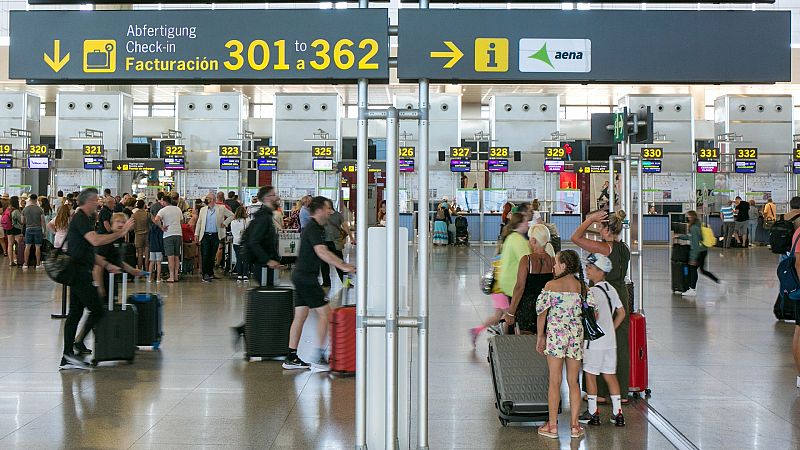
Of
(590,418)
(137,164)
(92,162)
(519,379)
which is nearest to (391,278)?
(519,379)

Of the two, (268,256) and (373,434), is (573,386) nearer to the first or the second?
(373,434)

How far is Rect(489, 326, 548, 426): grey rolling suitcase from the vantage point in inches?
251

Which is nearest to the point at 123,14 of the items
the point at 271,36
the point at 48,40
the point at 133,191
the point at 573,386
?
the point at 48,40

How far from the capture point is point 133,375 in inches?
319

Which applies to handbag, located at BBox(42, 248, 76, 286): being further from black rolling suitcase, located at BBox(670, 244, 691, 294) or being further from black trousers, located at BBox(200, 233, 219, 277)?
black rolling suitcase, located at BBox(670, 244, 691, 294)

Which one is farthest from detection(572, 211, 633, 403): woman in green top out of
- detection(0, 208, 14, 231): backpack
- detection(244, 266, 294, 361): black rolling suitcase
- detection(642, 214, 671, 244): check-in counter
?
detection(642, 214, 671, 244): check-in counter

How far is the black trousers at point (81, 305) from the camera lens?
8.23 m

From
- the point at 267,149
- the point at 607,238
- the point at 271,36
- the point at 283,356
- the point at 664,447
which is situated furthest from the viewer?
the point at 267,149

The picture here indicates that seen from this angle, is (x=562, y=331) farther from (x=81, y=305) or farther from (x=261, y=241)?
(x=81, y=305)

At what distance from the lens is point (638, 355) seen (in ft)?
23.7

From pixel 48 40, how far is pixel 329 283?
1148cm

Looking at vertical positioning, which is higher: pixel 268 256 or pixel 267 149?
pixel 267 149

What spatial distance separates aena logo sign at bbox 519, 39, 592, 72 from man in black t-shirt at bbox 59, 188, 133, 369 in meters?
4.95

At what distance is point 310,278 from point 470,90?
91.1 ft
